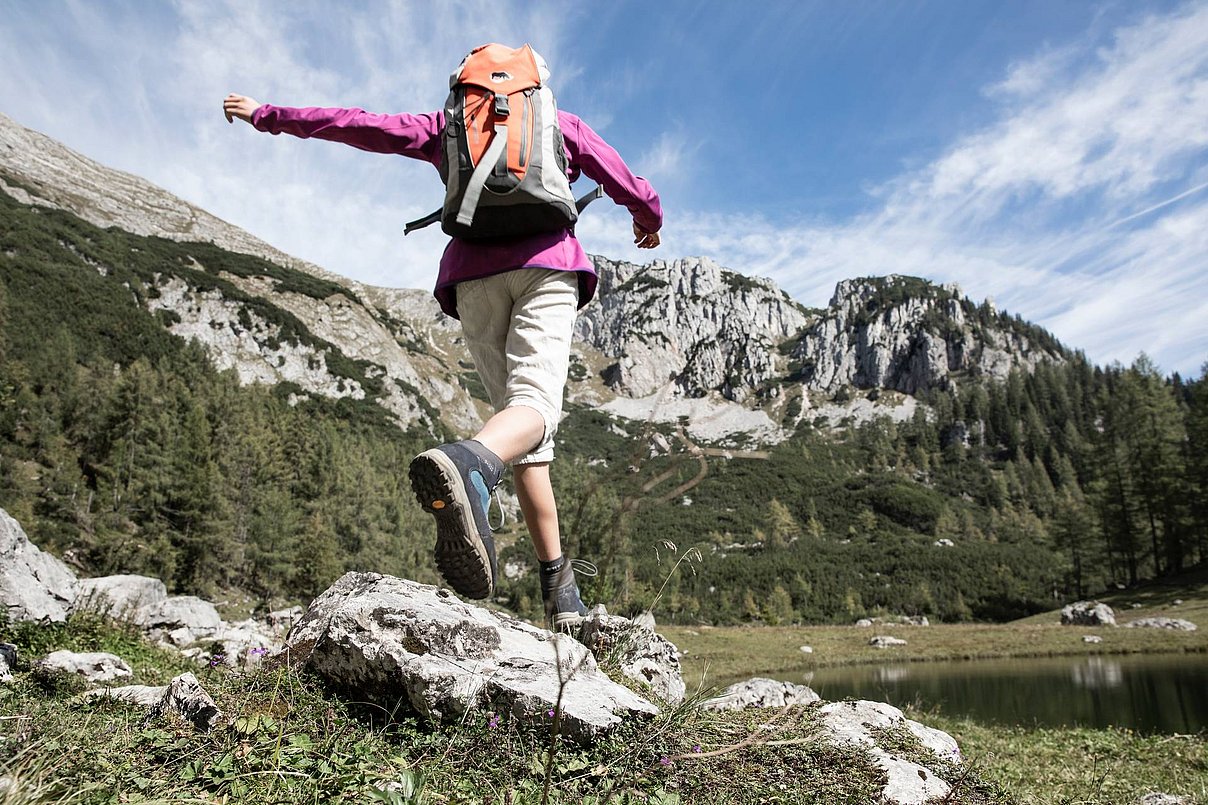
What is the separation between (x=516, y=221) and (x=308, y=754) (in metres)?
2.00

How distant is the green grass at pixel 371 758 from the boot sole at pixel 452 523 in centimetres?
47

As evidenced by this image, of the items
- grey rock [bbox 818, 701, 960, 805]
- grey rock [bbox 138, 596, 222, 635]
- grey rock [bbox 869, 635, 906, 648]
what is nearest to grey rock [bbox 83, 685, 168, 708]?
grey rock [bbox 818, 701, 960, 805]

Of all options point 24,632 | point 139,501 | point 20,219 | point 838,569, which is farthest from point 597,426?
point 24,632

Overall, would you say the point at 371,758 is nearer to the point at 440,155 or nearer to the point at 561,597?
the point at 561,597

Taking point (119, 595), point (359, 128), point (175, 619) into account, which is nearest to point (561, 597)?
point (359, 128)

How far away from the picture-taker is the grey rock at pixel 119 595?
7.65 m

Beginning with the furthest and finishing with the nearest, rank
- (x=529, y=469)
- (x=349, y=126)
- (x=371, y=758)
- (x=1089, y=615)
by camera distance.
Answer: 1. (x=1089, y=615)
2. (x=349, y=126)
3. (x=529, y=469)
4. (x=371, y=758)

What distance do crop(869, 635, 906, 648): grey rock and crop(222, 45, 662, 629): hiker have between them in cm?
3899

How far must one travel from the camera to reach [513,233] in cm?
269

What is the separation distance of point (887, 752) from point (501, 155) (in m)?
2.89

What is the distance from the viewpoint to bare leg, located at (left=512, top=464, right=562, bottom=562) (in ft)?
8.68

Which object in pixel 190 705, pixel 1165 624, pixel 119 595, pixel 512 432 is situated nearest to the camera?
pixel 190 705

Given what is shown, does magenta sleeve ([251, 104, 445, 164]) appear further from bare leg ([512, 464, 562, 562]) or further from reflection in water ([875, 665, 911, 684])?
reflection in water ([875, 665, 911, 684])

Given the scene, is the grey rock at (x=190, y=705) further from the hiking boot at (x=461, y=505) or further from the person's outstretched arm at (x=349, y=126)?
the person's outstretched arm at (x=349, y=126)
